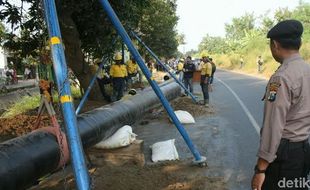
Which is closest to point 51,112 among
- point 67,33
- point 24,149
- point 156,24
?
point 24,149

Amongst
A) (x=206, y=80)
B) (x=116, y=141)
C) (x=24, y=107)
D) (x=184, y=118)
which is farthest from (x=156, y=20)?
(x=116, y=141)

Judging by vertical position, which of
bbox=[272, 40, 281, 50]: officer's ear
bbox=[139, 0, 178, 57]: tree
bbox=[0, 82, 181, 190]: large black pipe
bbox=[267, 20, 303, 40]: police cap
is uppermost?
bbox=[139, 0, 178, 57]: tree

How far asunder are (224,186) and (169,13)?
32.6m

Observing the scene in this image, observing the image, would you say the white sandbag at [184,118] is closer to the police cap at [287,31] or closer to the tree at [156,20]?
the police cap at [287,31]

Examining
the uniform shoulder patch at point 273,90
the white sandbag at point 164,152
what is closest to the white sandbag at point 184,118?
the white sandbag at point 164,152

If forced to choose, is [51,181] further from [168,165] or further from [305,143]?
[305,143]

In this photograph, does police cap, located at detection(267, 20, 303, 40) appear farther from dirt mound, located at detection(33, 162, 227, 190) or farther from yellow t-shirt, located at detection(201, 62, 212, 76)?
yellow t-shirt, located at detection(201, 62, 212, 76)

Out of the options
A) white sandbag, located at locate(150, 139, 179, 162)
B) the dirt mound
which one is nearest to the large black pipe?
the dirt mound

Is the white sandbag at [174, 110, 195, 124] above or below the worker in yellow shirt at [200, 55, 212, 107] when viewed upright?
below

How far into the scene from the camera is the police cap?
3.17 m

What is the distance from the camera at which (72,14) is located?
1412 cm

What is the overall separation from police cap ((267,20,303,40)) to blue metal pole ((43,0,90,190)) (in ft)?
6.22

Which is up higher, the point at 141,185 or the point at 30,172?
the point at 30,172

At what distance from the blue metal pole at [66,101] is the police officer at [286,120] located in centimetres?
149
